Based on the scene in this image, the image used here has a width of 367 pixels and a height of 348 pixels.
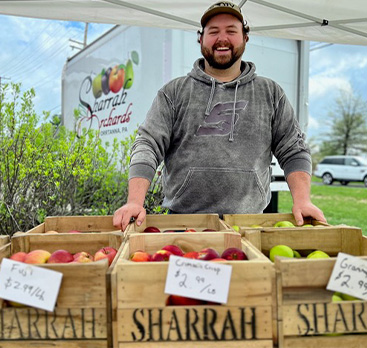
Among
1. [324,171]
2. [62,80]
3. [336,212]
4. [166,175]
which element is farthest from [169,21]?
[324,171]

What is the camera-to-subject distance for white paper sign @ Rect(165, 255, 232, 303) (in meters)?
1.15

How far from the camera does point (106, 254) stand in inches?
59.4

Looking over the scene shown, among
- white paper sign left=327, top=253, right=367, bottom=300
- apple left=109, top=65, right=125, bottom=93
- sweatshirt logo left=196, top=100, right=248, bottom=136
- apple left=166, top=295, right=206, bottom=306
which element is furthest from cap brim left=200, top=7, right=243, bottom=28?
apple left=109, top=65, right=125, bottom=93

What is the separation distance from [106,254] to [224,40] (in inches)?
54.6

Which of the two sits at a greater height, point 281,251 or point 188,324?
point 281,251

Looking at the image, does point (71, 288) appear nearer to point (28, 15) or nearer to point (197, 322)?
point (197, 322)

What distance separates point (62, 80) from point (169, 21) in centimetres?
649

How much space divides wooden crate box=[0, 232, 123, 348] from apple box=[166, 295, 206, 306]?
0.18m

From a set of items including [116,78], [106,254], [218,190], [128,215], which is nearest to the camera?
[106,254]

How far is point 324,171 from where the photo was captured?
23.0m

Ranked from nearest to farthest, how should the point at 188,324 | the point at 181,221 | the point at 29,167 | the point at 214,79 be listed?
the point at 188,324 < the point at 181,221 < the point at 214,79 < the point at 29,167

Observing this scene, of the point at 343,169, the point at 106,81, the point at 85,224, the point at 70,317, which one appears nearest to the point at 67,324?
the point at 70,317

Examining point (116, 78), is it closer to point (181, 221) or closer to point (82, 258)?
point (181, 221)

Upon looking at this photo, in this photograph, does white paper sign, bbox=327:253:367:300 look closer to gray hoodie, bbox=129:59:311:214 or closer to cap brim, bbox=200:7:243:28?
gray hoodie, bbox=129:59:311:214
